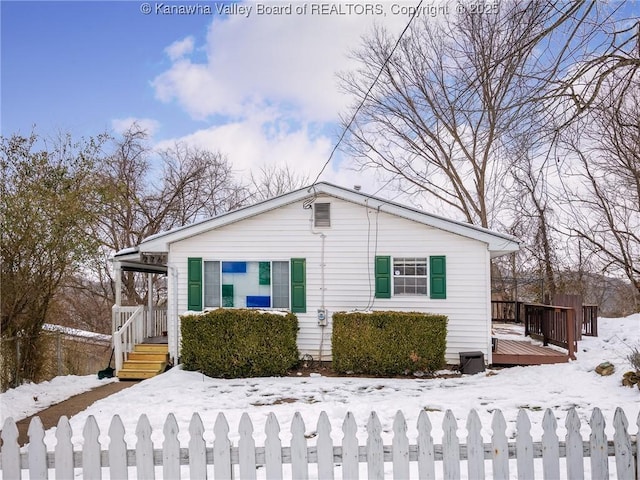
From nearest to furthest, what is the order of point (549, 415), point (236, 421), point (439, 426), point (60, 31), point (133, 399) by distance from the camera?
point (549, 415), point (439, 426), point (236, 421), point (133, 399), point (60, 31)

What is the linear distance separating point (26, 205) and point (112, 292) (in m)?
15.2

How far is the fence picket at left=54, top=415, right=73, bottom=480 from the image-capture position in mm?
2791

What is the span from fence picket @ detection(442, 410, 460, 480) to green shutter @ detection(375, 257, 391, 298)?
7.68m

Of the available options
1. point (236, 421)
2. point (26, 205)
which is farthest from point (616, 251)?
point (26, 205)

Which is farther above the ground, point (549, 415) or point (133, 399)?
point (549, 415)

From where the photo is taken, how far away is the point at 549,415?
2.80 metres

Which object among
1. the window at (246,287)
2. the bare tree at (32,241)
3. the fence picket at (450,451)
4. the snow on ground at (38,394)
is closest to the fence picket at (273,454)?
the fence picket at (450,451)

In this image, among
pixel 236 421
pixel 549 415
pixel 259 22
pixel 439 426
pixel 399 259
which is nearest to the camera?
pixel 549 415

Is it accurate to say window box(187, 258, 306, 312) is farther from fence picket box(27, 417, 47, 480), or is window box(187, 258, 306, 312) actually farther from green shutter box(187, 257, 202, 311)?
fence picket box(27, 417, 47, 480)

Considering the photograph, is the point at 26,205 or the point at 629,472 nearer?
the point at 629,472

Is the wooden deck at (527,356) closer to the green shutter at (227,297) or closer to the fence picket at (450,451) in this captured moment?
the green shutter at (227,297)

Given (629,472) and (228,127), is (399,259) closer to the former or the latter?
(629,472)

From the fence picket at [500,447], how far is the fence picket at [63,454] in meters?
2.53

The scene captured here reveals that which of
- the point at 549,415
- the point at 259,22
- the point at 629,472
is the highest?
the point at 259,22
